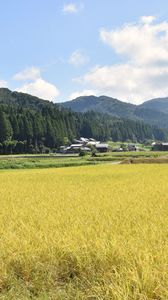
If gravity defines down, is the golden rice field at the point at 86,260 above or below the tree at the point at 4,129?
below

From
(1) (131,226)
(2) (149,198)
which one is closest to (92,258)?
(1) (131,226)

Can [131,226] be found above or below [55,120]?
below

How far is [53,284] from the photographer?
5656 millimetres

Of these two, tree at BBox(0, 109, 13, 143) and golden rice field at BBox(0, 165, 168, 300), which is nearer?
golden rice field at BBox(0, 165, 168, 300)

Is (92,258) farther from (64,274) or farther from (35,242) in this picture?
(35,242)

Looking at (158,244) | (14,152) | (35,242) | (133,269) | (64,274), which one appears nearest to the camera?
(133,269)

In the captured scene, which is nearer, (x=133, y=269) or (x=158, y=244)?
(x=133, y=269)

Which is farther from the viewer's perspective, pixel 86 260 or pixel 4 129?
pixel 4 129

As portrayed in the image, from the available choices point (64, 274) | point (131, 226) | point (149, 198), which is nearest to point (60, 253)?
point (64, 274)

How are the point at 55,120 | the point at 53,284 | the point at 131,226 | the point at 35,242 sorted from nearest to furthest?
the point at 53,284, the point at 35,242, the point at 131,226, the point at 55,120

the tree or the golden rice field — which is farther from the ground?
the tree

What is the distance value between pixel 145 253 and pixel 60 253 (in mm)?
1427

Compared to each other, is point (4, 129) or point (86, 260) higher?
point (4, 129)

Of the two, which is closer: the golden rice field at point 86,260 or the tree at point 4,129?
the golden rice field at point 86,260
